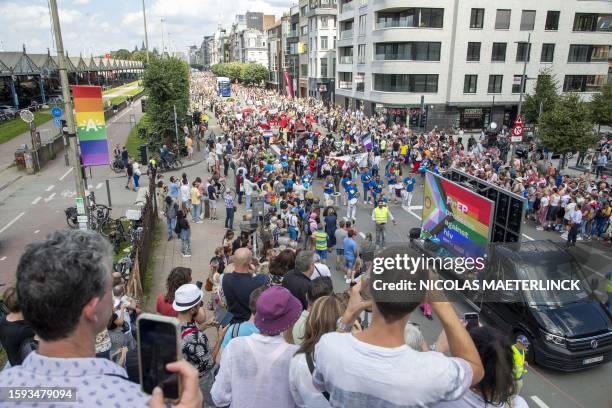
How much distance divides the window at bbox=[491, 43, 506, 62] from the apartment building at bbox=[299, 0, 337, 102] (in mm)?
23872

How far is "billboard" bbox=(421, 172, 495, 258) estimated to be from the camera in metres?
11.4

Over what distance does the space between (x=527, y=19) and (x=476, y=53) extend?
539 cm

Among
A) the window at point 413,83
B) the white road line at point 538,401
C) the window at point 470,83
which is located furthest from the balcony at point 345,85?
the white road line at point 538,401

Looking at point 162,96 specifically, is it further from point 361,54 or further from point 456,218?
point 361,54

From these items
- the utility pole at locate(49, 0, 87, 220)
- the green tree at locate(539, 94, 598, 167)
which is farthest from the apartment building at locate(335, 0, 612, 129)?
the utility pole at locate(49, 0, 87, 220)

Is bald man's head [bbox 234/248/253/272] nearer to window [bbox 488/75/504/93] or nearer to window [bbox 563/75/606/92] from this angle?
window [bbox 488/75/504/93]

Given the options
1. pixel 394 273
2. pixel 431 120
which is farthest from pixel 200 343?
pixel 431 120

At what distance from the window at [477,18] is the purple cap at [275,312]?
4390 centimetres

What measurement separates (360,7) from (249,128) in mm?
23327

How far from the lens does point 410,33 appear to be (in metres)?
41.3

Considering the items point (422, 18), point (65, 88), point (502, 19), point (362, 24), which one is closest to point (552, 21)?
point (502, 19)

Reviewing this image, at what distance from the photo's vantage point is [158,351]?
1678 mm

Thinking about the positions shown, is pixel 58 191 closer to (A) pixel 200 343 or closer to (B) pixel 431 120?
(A) pixel 200 343

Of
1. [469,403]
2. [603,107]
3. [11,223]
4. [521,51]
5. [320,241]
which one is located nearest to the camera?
[469,403]
